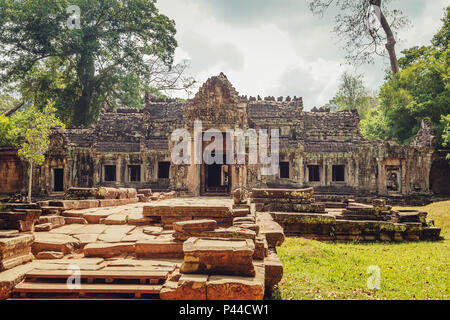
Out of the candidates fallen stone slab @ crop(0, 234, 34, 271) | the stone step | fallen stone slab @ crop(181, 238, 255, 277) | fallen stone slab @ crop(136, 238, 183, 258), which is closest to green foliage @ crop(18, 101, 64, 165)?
fallen stone slab @ crop(0, 234, 34, 271)

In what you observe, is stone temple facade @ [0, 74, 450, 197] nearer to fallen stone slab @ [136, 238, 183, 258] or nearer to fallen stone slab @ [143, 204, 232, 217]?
fallen stone slab @ [143, 204, 232, 217]

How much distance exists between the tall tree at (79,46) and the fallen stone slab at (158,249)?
1042 inches

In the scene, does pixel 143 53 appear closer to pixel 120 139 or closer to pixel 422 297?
pixel 120 139

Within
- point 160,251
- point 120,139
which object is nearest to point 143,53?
point 120,139

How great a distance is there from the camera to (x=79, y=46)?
26328mm

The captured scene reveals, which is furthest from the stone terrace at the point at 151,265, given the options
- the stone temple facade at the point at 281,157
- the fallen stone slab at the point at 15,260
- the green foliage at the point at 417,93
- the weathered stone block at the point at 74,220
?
the green foliage at the point at 417,93

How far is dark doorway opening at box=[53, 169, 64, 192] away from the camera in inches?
793

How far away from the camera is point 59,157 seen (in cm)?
1983

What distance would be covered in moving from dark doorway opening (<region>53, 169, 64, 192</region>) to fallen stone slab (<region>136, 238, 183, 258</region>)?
1854 centimetres

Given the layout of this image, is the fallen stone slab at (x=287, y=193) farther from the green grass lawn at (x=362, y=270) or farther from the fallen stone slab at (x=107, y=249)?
the fallen stone slab at (x=107, y=249)

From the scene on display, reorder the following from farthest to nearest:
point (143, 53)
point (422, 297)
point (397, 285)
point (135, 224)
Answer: point (143, 53), point (135, 224), point (397, 285), point (422, 297)

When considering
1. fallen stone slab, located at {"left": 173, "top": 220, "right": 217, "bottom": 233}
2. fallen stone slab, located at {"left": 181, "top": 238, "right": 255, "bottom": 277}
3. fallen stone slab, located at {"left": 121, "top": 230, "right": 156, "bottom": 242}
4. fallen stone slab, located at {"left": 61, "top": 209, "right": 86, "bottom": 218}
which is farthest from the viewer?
fallen stone slab, located at {"left": 61, "top": 209, "right": 86, "bottom": 218}
